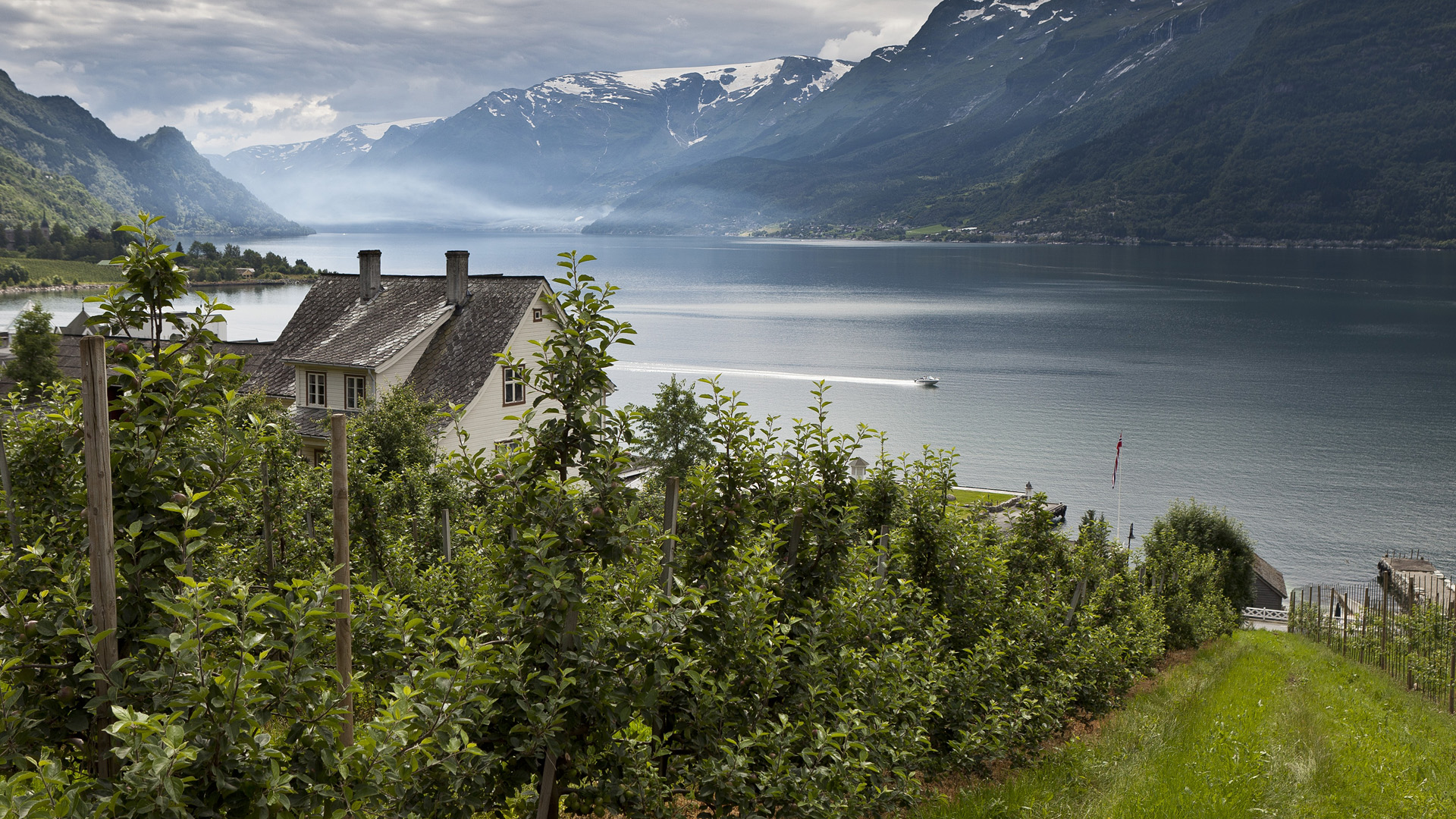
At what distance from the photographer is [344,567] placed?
6.14 metres

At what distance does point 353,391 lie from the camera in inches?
1565

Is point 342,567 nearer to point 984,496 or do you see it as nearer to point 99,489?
point 99,489

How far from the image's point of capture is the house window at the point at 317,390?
40.2m

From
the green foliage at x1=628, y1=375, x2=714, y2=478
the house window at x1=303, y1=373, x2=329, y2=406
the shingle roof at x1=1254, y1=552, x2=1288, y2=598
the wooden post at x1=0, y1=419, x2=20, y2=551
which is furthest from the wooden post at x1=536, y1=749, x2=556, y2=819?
the shingle roof at x1=1254, y1=552, x2=1288, y2=598

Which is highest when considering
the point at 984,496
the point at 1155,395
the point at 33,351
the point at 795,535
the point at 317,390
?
the point at 33,351

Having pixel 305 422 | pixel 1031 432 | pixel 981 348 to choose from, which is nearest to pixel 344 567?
pixel 305 422

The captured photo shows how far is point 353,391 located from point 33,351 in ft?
130

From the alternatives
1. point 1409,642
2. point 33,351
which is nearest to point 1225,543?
point 1409,642

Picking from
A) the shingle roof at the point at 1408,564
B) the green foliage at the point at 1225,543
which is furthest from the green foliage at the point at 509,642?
the shingle roof at the point at 1408,564

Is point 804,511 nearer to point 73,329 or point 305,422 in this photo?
point 305,422

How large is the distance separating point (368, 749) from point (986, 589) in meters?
11.6

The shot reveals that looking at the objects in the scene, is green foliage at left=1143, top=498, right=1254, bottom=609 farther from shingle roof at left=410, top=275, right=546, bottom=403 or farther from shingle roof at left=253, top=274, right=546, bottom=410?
shingle roof at left=253, top=274, right=546, bottom=410

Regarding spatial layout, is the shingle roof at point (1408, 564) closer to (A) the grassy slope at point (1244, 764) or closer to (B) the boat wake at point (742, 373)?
(A) the grassy slope at point (1244, 764)

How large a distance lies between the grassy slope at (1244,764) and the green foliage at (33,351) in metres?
69.5
